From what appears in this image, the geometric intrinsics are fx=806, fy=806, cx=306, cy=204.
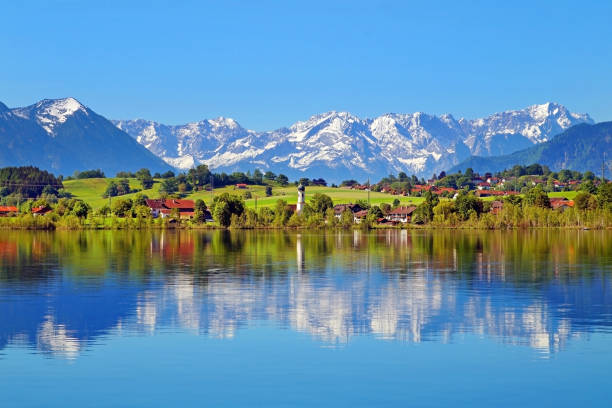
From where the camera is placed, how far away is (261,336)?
3575cm

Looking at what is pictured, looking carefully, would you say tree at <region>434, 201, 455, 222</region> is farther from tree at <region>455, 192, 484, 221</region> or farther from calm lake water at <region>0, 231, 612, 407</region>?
calm lake water at <region>0, 231, 612, 407</region>

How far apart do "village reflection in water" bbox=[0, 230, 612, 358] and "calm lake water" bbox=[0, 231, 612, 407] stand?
0.15 meters

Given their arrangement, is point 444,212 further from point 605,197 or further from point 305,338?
point 305,338

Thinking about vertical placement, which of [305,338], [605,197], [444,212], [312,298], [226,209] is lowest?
[305,338]

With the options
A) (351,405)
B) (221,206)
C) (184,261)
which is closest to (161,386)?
(351,405)

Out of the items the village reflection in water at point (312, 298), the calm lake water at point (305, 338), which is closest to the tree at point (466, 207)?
the village reflection in water at point (312, 298)

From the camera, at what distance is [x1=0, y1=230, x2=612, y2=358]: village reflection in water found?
3688cm

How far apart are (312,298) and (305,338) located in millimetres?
13071

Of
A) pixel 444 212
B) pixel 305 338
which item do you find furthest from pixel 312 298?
pixel 444 212

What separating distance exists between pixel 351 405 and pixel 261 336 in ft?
36.5

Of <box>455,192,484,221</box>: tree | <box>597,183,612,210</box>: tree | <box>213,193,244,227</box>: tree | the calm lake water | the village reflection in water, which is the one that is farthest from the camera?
<box>455,192,484,221</box>: tree

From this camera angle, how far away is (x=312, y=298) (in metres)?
48.3

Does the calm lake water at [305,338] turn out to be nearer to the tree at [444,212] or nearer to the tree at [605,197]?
the tree at [444,212]

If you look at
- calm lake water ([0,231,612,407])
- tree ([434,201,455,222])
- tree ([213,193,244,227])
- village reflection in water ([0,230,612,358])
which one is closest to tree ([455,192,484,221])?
tree ([434,201,455,222])
